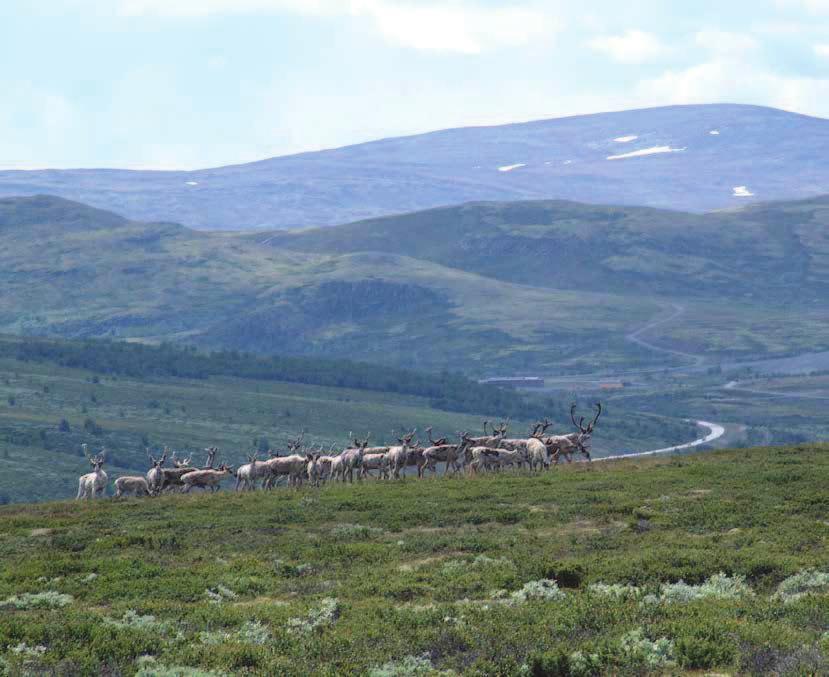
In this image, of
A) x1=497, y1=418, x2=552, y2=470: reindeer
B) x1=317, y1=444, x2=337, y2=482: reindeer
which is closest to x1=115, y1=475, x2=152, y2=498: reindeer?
x1=317, y1=444, x2=337, y2=482: reindeer

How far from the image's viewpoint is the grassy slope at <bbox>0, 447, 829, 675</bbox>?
69.4ft

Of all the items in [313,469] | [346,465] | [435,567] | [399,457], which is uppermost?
[435,567]

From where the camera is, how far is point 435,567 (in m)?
Answer: 30.7

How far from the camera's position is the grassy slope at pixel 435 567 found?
2114 centimetres

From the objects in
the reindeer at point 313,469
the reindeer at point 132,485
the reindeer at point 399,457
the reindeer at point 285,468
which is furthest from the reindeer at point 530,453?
the reindeer at point 132,485

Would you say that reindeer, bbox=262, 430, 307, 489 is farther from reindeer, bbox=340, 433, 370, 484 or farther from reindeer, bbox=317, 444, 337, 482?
reindeer, bbox=340, 433, 370, 484

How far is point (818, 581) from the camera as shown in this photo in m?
25.9

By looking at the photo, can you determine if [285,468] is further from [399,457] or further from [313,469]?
[399,457]

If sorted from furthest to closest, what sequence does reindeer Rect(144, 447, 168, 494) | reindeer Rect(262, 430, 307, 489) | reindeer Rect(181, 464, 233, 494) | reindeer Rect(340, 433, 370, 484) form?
reindeer Rect(262, 430, 307, 489) < reindeer Rect(340, 433, 370, 484) < reindeer Rect(181, 464, 233, 494) < reindeer Rect(144, 447, 168, 494)

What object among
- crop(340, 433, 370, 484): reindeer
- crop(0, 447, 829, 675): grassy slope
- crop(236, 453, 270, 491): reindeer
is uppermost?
crop(0, 447, 829, 675): grassy slope

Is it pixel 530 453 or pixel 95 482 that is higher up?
pixel 530 453

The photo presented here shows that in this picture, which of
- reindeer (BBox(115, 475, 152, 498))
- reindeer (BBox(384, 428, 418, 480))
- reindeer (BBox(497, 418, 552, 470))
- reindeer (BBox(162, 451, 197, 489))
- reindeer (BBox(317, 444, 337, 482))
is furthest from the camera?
reindeer (BBox(317, 444, 337, 482))

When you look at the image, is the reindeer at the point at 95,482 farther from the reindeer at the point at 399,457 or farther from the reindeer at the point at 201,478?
the reindeer at the point at 399,457

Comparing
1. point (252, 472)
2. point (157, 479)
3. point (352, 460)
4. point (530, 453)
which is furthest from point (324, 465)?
point (530, 453)
